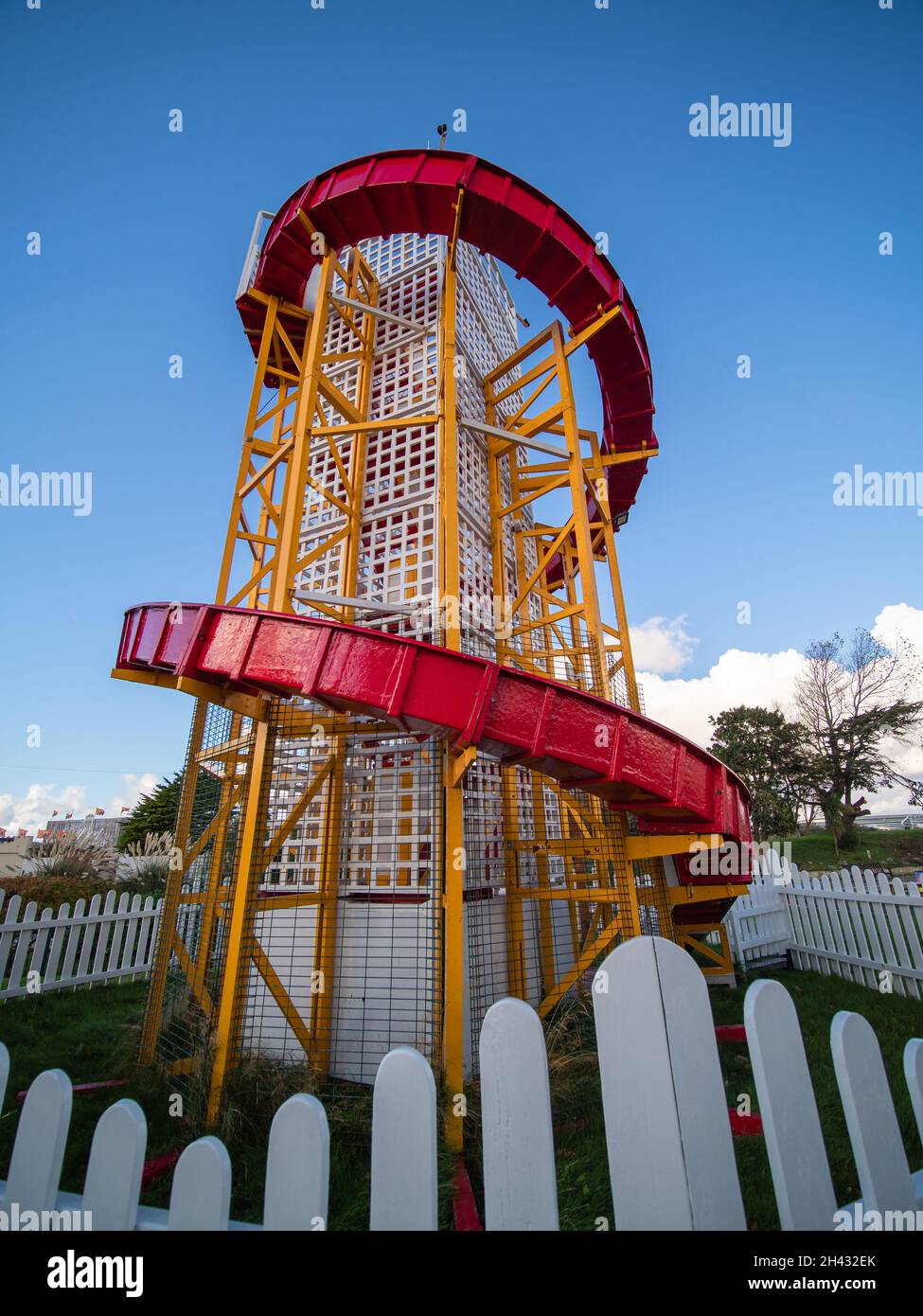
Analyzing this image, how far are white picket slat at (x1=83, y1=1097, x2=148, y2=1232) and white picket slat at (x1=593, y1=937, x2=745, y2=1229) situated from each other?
3.93 ft

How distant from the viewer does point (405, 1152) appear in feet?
4.46

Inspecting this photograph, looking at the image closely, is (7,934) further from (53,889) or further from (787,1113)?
(787,1113)

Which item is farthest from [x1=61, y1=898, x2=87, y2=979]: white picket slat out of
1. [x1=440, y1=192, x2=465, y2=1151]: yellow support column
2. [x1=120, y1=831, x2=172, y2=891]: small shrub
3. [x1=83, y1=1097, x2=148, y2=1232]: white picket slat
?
[x1=83, y1=1097, x2=148, y2=1232]: white picket slat

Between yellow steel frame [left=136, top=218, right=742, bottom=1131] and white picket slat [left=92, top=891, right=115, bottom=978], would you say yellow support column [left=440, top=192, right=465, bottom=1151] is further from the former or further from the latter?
white picket slat [left=92, top=891, right=115, bottom=978]

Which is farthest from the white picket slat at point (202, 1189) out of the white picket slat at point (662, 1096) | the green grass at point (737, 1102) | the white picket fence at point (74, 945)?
the white picket fence at point (74, 945)

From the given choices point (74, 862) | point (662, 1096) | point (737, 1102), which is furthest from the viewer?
point (74, 862)

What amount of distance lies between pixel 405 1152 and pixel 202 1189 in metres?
0.51

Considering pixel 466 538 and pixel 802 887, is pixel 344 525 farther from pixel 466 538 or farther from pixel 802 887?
pixel 802 887

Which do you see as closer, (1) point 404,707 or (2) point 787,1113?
(2) point 787,1113

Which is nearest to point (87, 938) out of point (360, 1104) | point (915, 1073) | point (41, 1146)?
point (360, 1104)

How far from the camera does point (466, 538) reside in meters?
7.71
